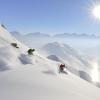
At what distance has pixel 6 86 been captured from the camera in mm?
14430

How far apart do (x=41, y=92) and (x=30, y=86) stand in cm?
142

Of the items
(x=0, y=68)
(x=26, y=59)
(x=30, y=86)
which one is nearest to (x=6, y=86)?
(x=30, y=86)

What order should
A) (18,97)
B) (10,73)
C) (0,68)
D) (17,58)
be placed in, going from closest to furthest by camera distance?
(18,97)
(10,73)
(0,68)
(17,58)

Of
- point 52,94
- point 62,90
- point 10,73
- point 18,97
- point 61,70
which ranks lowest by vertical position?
point 18,97

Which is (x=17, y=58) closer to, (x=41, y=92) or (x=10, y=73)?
(x=10, y=73)

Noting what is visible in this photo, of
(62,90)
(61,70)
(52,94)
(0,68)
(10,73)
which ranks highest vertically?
(61,70)

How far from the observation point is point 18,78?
16.9 meters

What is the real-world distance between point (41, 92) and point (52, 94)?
77 centimetres

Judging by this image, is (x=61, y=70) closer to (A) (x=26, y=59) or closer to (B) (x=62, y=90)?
(A) (x=26, y=59)

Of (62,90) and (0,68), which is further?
(0,68)

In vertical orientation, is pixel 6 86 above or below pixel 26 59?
below

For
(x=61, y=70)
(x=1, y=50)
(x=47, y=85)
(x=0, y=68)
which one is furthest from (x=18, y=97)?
(x=1, y=50)

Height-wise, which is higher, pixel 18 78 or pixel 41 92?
pixel 18 78

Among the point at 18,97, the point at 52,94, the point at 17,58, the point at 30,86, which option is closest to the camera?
the point at 18,97
